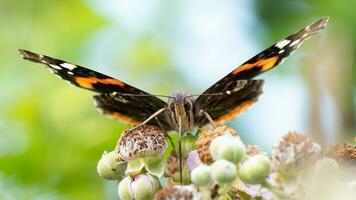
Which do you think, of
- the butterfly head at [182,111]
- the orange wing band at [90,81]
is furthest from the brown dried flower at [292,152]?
the orange wing band at [90,81]

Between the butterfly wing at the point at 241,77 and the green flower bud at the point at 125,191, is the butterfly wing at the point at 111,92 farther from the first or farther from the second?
the green flower bud at the point at 125,191

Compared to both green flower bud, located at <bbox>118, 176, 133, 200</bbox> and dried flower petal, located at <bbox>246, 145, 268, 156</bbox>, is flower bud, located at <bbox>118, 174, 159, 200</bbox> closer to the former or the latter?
green flower bud, located at <bbox>118, 176, 133, 200</bbox>

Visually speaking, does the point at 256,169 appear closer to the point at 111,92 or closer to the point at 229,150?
the point at 229,150

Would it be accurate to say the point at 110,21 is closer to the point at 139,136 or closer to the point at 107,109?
the point at 107,109

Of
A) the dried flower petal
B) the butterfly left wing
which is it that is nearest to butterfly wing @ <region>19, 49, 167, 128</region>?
the butterfly left wing

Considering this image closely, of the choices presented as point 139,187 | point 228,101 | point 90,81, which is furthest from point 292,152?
point 90,81
